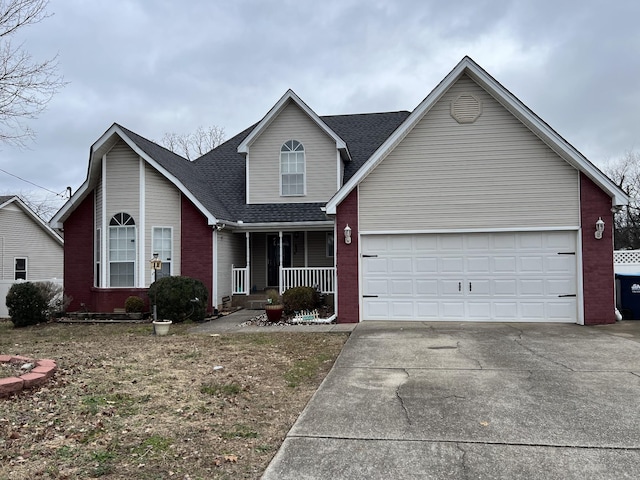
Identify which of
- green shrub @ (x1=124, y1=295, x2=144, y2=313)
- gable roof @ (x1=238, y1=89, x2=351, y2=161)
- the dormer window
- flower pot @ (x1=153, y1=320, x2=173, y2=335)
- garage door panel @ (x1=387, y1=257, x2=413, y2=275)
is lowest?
flower pot @ (x1=153, y1=320, x2=173, y2=335)

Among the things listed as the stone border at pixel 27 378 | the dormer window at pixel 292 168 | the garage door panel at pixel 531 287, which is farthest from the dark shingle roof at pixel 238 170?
the stone border at pixel 27 378

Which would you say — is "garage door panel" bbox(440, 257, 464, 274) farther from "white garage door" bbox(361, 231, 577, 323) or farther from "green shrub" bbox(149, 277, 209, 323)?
"green shrub" bbox(149, 277, 209, 323)

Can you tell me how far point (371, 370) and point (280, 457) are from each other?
326 centimetres

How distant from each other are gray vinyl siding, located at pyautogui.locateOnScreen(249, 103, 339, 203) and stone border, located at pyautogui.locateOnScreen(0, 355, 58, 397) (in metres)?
11.2

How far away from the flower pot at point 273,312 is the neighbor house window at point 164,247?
4346 mm

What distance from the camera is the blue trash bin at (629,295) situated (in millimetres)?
12078

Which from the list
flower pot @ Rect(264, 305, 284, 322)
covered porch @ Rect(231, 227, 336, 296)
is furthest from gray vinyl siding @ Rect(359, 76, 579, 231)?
covered porch @ Rect(231, 227, 336, 296)

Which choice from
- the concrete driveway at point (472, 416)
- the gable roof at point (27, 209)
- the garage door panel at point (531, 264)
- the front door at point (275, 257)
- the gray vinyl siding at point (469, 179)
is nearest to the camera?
the concrete driveway at point (472, 416)

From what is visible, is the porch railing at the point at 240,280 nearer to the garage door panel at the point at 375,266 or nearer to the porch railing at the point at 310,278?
the porch railing at the point at 310,278

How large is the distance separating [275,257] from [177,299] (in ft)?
17.8

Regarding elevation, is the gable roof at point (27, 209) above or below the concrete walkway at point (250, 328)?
above

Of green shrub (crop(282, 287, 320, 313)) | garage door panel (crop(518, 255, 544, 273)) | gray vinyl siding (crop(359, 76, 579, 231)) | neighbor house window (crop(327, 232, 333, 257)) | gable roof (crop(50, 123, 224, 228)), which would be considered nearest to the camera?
gray vinyl siding (crop(359, 76, 579, 231))

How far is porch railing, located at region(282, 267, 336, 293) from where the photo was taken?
50.7 ft

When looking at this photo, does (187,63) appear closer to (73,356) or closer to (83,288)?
(83,288)
